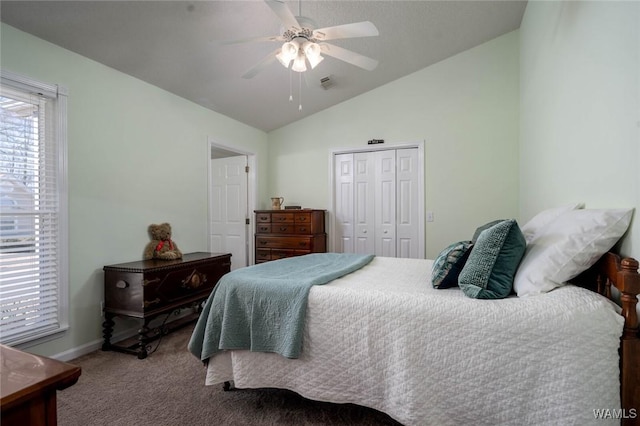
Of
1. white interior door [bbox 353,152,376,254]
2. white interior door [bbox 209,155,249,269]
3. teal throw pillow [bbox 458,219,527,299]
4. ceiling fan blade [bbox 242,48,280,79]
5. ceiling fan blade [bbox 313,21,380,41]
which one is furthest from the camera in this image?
white interior door [bbox 209,155,249,269]

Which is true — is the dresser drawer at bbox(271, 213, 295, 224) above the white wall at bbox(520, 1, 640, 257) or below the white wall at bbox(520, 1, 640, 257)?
below

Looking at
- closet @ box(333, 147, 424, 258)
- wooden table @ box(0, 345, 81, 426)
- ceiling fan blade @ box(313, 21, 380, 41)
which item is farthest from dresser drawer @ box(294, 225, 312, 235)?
wooden table @ box(0, 345, 81, 426)

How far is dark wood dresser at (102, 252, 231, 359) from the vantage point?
2467 mm

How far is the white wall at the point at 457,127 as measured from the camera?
3.48m

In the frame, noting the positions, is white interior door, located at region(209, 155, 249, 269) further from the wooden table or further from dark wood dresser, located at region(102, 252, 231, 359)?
the wooden table

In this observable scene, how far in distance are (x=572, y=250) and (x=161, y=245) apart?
314cm

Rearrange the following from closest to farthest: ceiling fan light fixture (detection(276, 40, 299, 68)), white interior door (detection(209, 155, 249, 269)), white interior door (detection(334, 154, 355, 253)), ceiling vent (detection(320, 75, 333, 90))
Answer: ceiling fan light fixture (detection(276, 40, 299, 68)) → ceiling vent (detection(320, 75, 333, 90)) → white interior door (detection(334, 154, 355, 253)) → white interior door (detection(209, 155, 249, 269))

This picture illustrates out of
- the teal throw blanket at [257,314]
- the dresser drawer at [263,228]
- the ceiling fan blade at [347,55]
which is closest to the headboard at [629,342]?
the teal throw blanket at [257,314]

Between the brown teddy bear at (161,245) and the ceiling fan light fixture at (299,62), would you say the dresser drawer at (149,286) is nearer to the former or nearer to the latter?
the brown teddy bear at (161,245)

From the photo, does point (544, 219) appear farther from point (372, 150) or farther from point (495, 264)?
point (372, 150)

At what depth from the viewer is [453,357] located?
127 centimetres

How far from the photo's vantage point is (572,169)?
187 cm

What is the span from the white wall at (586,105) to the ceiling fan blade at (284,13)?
1.54 meters

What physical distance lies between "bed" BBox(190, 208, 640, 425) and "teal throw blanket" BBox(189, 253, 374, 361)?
0.21 feet
